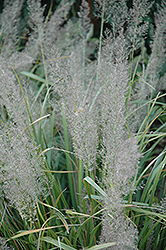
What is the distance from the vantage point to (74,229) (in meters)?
1.29

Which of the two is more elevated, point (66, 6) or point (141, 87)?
point (66, 6)

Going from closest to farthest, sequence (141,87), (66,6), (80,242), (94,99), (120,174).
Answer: (120,174) < (80,242) < (94,99) < (141,87) < (66,6)

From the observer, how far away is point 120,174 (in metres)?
0.89

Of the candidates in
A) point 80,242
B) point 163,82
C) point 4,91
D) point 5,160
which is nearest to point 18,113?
point 4,91

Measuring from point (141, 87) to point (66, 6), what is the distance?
4.49 feet

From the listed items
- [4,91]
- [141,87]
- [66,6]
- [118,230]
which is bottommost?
[118,230]

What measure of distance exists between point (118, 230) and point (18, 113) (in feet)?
2.33

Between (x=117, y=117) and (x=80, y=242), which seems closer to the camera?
(x=117, y=117)

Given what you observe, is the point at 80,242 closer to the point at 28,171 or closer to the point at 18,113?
the point at 28,171

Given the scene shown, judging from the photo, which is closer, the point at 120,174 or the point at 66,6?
the point at 120,174

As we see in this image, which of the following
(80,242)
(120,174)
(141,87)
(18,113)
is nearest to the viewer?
(120,174)

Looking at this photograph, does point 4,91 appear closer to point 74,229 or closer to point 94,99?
point 94,99

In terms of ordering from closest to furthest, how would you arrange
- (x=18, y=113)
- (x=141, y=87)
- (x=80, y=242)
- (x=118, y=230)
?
(x=118, y=230) → (x=18, y=113) → (x=80, y=242) → (x=141, y=87)

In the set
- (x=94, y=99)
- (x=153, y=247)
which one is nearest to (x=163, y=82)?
(x=94, y=99)
